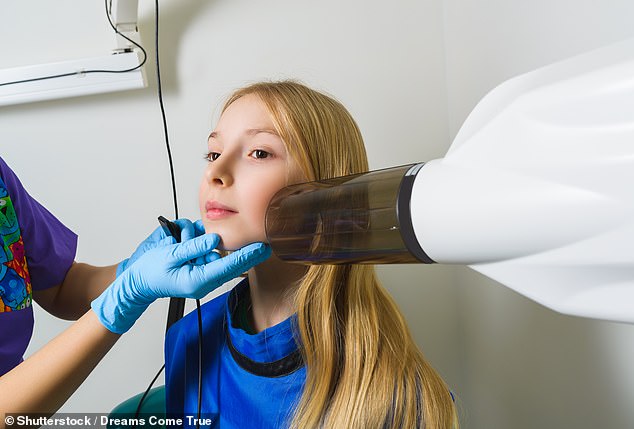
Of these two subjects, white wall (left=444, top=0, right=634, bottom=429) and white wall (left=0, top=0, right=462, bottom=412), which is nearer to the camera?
white wall (left=444, top=0, right=634, bottom=429)

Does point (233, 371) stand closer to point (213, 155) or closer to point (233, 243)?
point (233, 243)

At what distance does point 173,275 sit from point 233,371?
25 cm

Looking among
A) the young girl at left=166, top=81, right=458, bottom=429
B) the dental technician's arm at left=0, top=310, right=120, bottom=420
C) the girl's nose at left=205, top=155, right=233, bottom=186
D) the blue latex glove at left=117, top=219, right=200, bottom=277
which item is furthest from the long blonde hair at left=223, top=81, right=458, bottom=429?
the dental technician's arm at left=0, top=310, right=120, bottom=420

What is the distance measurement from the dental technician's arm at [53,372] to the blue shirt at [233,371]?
0.75 feet

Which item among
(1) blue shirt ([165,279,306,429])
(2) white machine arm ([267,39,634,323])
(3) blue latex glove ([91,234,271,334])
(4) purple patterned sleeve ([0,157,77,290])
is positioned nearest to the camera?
(2) white machine arm ([267,39,634,323])

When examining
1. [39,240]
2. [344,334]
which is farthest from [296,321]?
[39,240]

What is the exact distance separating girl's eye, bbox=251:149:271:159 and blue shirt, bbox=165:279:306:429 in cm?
29

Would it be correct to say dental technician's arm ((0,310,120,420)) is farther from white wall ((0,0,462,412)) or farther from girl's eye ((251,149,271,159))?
white wall ((0,0,462,412))

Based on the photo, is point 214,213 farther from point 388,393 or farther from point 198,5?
point 198,5

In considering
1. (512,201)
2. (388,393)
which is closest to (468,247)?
(512,201)

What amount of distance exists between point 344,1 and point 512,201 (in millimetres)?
1250

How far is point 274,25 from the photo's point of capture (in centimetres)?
163

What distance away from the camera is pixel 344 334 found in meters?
1.10

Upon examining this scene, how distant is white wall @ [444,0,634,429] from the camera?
3.16 ft
